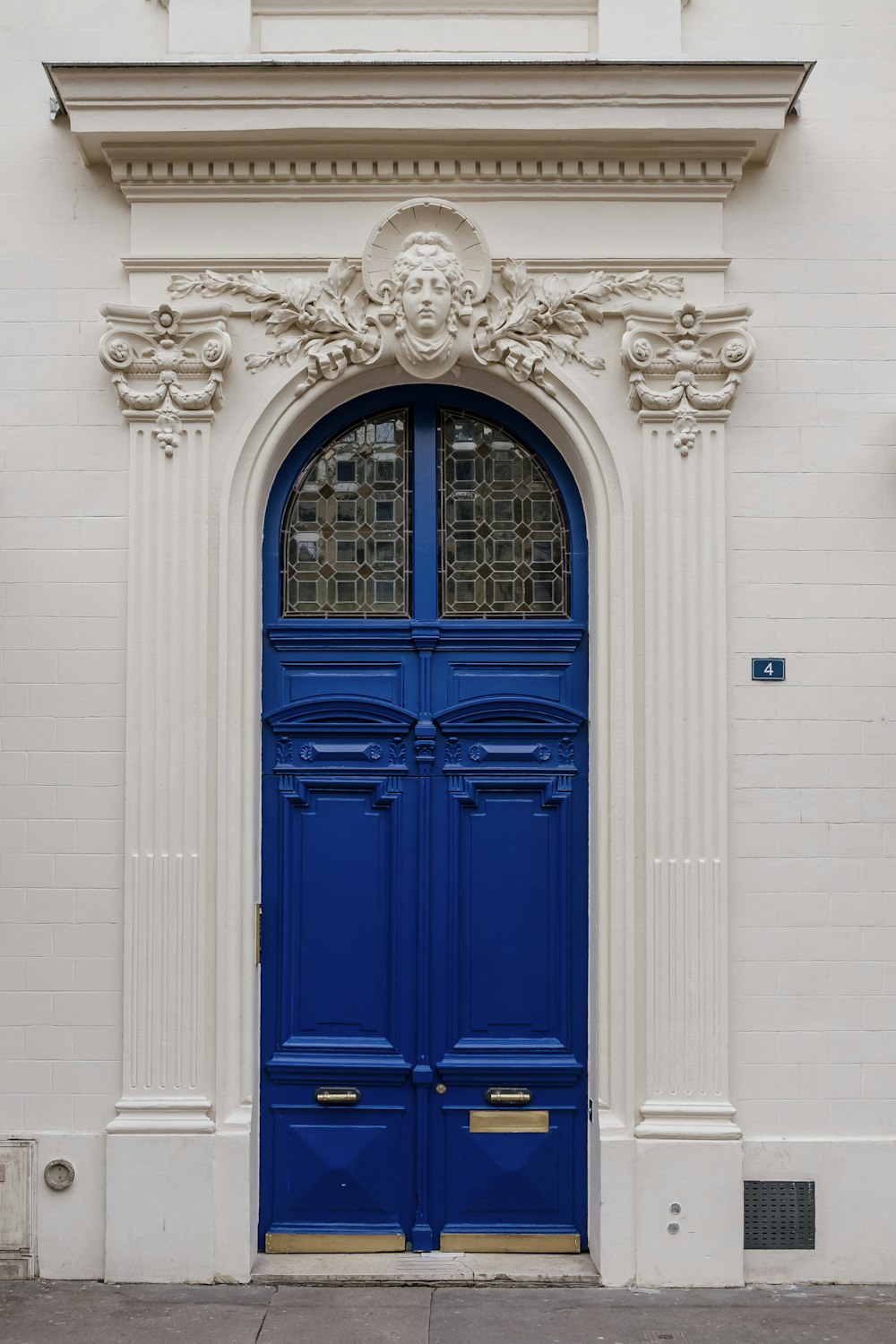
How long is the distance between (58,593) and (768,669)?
10.6ft

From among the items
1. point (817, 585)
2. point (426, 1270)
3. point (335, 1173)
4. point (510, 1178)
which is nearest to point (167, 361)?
point (817, 585)

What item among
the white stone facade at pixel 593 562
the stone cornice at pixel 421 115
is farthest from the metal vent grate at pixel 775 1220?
the stone cornice at pixel 421 115

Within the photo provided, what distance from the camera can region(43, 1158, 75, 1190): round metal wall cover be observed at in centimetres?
525

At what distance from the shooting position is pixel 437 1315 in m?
4.91

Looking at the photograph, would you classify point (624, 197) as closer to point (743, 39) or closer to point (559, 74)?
point (559, 74)

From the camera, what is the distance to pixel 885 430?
18.0 feet

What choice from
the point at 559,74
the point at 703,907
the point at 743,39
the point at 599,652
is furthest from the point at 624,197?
the point at 703,907

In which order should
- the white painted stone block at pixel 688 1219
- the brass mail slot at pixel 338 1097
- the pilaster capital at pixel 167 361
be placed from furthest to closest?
the brass mail slot at pixel 338 1097
the pilaster capital at pixel 167 361
the white painted stone block at pixel 688 1219

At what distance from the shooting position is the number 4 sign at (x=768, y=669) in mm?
5406

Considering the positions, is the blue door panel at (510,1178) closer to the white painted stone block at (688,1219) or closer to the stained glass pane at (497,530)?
the white painted stone block at (688,1219)

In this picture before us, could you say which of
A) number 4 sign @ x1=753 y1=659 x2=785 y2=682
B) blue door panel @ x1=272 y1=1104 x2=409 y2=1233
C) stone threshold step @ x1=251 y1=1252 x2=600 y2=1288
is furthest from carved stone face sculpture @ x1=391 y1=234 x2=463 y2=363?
stone threshold step @ x1=251 y1=1252 x2=600 y2=1288

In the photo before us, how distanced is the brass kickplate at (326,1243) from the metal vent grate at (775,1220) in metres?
1.57

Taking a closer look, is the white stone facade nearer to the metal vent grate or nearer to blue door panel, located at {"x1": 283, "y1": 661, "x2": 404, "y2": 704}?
the metal vent grate

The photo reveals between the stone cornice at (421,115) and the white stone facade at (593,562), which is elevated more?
the stone cornice at (421,115)
